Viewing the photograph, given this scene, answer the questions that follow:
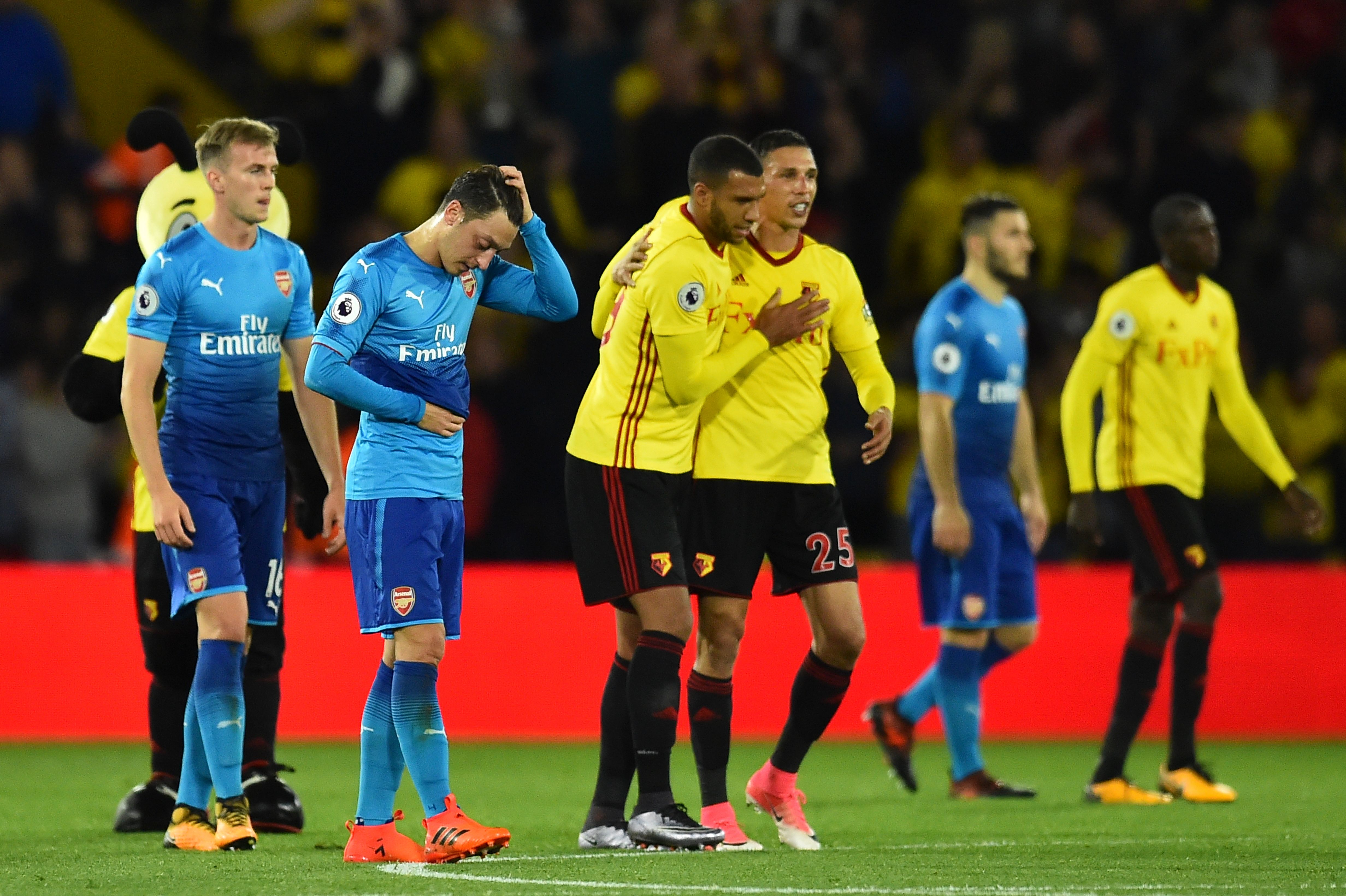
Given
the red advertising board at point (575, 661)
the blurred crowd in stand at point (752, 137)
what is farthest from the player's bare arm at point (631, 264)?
the blurred crowd in stand at point (752, 137)

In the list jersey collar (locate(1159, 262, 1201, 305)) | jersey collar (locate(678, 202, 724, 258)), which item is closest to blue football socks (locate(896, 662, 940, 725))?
jersey collar (locate(1159, 262, 1201, 305))

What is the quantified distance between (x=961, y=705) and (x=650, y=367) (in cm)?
275

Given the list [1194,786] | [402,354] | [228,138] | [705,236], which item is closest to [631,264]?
[705,236]

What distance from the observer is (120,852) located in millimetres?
6238

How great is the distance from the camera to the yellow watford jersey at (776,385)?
6543 mm

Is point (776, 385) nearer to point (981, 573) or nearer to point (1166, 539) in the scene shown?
point (981, 573)

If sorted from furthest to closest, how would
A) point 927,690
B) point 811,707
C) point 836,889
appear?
point 927,690, point 811,707, point 836,889

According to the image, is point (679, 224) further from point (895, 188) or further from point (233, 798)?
point (895, 188)

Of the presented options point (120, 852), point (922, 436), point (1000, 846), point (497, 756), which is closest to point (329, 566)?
point (497, 756)

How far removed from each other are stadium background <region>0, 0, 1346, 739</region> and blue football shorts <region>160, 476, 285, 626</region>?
406 centimetres

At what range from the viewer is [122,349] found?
7008 millimetres

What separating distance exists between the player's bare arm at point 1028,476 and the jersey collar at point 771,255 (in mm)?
2293

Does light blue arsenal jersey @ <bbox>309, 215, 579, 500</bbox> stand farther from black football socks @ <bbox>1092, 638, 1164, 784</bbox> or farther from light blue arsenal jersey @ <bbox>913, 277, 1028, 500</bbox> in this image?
black football socks @ <bbox>1092, 638, 1164, 784</bbox>

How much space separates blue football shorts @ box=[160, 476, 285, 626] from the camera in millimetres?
6293
